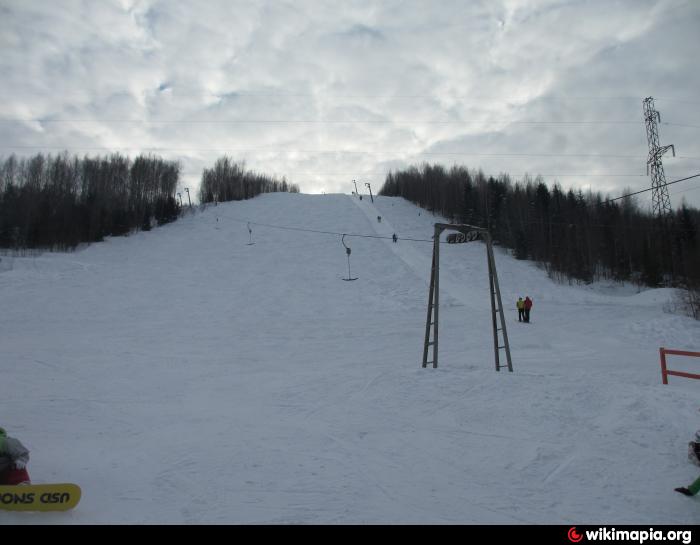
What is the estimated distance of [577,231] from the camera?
1805 inches

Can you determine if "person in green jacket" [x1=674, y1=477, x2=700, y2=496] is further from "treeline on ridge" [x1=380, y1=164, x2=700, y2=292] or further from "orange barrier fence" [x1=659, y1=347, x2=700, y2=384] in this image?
"treeline on ridge" [x1=380, y1=164, x2=700, y2=292]

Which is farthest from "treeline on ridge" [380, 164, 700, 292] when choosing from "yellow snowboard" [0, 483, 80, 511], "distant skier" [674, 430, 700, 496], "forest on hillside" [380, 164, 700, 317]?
"yellow snowboard" [0, 483, 80, 511]

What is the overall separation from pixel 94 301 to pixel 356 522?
2381 centimetres

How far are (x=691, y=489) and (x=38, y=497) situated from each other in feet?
22.3

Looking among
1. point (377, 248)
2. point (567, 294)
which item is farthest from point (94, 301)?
point (567, 294)

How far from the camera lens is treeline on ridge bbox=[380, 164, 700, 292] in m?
39.0

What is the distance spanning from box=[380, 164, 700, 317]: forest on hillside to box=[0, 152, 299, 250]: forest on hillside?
122ft

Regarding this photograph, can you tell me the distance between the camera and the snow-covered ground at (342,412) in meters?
4.68

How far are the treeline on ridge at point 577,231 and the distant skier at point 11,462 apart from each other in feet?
103

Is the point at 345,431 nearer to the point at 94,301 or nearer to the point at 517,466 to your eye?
the point at 517,466

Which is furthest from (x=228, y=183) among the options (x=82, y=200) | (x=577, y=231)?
(x=577, y=231)

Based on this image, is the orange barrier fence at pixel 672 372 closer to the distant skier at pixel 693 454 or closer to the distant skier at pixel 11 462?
the distant skier at pixel 693 454

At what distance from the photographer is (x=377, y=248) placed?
3628cm

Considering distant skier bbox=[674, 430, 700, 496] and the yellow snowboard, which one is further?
distant skier bbox=[674, 430, 700, 496]
